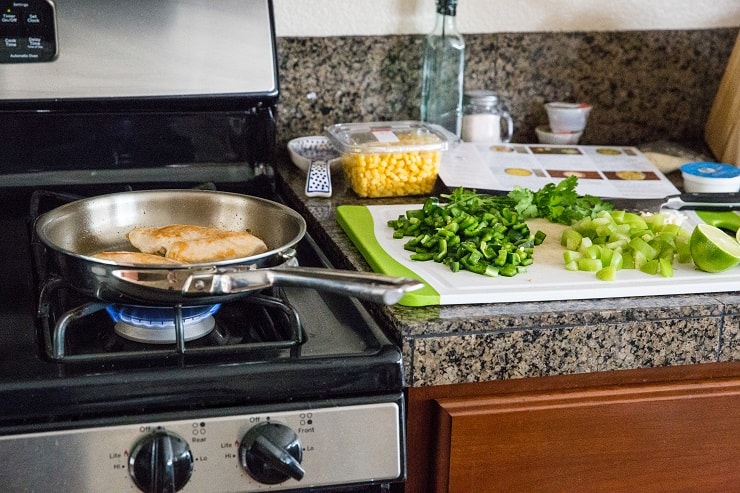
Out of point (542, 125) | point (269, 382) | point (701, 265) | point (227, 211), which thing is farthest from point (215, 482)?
point (542, 125)

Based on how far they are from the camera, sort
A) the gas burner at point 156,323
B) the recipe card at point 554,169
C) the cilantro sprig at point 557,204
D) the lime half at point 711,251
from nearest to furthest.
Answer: the gas burner at point 156,323, the lime half at point 711,251, the cilantro sprig at point 557,204, the recipe card at point 554,169

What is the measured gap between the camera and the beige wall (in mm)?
1558

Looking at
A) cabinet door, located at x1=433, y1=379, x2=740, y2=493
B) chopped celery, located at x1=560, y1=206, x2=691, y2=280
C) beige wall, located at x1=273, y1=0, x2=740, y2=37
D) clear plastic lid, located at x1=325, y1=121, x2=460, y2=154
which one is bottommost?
cabinet door, located at x1=433, y1=379, x2=740, y2=493

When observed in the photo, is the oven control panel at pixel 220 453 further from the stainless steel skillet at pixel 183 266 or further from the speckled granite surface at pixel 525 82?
the speckled granite surface at pixel 525 82

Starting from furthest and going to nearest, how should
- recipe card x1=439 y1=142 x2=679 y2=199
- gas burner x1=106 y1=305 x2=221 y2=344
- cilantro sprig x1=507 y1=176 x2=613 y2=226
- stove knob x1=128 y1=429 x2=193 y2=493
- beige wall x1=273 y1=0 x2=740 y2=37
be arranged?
beige wall x1=273 y1=0 x2=740 y2=37 → recipe card x1=439 y1=142 x2=679 y2=199 → cilantro sprig x1=507 y1=176 x2=613 y2=226 → gas burner x1=106 y1=305 x2=221 y2=344 → stove knob x1=128 y1=429 x2=193 y2=493

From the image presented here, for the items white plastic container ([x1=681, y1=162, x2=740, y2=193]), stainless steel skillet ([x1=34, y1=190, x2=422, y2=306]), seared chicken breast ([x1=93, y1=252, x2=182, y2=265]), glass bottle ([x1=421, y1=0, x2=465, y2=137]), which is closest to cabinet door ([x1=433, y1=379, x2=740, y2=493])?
→ stainless steel skillet ([x1=34, y1=190, x2=422, y2=306])

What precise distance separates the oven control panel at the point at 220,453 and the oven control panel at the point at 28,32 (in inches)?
26.4

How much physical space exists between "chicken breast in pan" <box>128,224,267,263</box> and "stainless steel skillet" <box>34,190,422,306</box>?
0.05 m

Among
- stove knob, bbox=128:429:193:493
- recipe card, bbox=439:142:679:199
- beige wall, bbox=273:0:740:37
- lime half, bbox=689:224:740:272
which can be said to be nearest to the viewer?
stove knob, bbox=128:429:193:493

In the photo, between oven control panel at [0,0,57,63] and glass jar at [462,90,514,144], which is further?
glass jar at [462,90,514,144]

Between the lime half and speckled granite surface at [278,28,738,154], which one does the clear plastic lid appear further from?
the lime half

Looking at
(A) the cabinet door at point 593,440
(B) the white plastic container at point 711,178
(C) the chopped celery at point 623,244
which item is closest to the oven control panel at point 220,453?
(A) the cabinet door at point 593,440

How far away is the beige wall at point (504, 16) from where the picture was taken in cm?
156

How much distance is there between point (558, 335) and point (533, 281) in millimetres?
82
